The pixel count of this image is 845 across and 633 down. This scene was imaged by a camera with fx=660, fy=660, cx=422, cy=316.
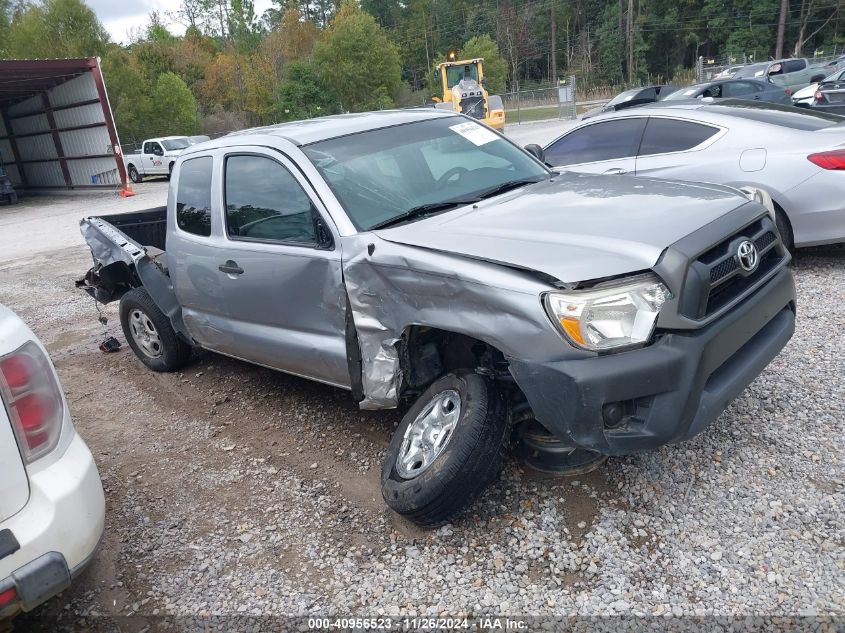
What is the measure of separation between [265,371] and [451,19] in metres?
80.3

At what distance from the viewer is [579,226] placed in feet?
9.70

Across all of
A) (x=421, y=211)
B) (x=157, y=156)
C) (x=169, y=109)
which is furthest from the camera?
(x=169, y=109)

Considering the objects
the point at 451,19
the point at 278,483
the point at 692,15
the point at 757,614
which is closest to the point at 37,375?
the point at 278,483

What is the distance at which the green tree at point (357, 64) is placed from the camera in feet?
144

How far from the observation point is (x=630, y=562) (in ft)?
9.00

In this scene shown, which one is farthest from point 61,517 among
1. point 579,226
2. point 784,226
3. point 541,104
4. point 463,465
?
point 541,104

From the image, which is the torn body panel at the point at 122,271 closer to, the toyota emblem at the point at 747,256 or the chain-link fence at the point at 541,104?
the toyota emblem at the point at 747,256

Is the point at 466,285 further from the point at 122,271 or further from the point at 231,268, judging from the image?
the point at 122,271

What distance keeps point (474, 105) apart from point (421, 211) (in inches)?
1018

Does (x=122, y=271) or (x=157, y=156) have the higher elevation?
(x=122, y=271)

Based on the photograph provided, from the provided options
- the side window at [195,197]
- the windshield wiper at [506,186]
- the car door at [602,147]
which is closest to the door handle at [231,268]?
the side window at [195,197]

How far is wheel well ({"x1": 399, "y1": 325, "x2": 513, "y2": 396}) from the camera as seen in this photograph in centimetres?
326

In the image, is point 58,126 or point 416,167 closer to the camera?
point 416,167

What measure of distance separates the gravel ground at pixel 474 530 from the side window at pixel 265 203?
127cm
